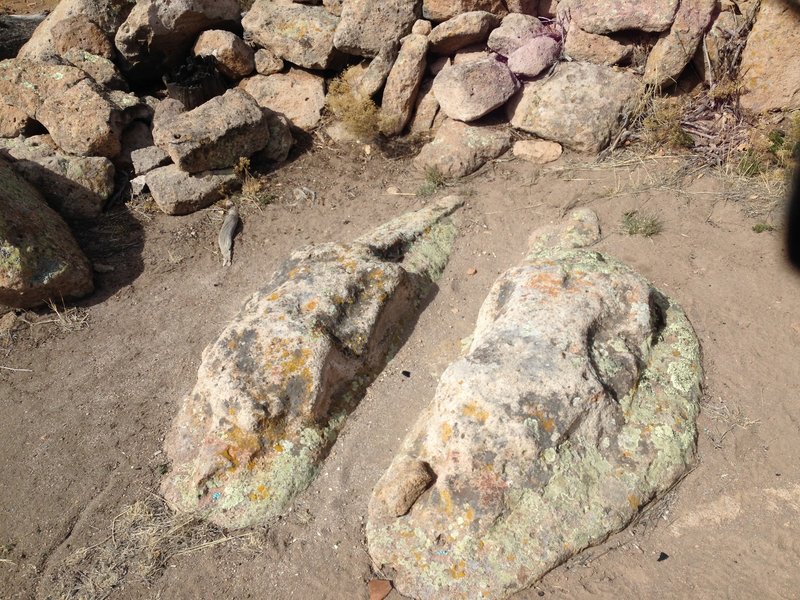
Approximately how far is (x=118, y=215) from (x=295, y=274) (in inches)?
111

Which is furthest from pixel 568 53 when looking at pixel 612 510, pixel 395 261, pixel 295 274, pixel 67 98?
pixel 67 98

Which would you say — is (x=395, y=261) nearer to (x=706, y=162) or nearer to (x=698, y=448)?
(x=698, y=448)

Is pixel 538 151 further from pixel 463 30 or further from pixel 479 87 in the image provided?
pixel 463 30

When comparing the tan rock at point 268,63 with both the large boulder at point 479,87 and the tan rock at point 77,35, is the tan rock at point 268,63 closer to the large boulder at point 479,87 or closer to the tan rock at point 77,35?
the tan rock at point 77,35

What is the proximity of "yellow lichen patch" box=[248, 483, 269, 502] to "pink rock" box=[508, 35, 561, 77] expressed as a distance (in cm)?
456

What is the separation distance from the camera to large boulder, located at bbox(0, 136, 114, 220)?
18.5ft

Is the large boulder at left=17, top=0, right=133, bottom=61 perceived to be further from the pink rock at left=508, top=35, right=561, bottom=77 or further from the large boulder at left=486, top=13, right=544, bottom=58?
the pink rock at left=508, top=35, right=561, bottom=77

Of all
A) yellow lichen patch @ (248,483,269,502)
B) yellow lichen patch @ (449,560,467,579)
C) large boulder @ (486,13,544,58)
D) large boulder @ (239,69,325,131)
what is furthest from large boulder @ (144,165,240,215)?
yellow lichen patch @ (449,560,467,579)

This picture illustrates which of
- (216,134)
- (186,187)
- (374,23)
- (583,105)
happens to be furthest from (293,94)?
(583,105)

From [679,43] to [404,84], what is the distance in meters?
2.58

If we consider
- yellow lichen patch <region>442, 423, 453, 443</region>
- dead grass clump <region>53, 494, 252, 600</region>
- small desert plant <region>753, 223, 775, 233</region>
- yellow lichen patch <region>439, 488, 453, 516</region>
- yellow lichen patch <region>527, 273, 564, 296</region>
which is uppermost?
yellow lichen patch <region>527, 273, 564, 296</region>

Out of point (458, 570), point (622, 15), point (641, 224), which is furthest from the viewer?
point (622, 15)

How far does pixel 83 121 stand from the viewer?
230 inches

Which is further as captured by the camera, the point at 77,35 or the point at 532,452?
the point at 77,35
